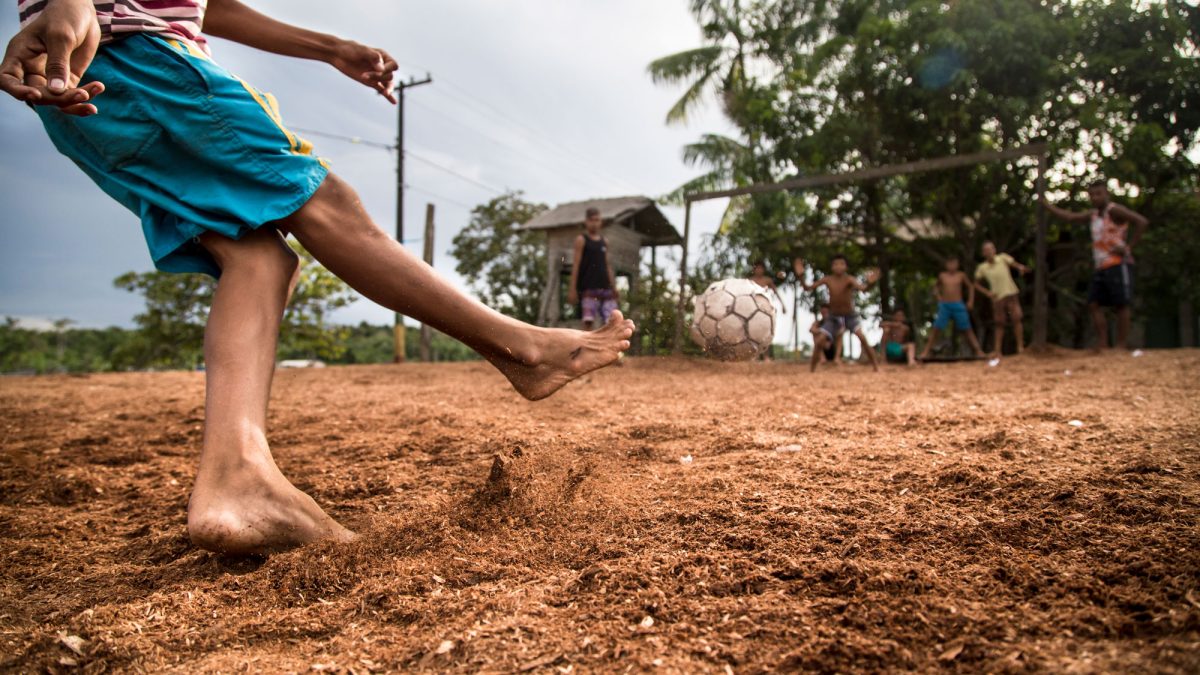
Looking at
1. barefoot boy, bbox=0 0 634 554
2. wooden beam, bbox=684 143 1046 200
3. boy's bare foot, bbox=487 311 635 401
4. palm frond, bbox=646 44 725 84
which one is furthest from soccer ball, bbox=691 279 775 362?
palm frond, bbox=646 44 725 84

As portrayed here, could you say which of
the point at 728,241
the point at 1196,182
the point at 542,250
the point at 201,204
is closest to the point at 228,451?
the point at 201,204

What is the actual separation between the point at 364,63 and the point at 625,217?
13455mm

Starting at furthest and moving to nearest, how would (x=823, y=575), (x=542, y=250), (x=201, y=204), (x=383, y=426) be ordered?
(x=542, y=250), (x=383, y=426), (x=201, y=204), (x=823, y=575)

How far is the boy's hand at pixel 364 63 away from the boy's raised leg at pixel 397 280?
1.94ft

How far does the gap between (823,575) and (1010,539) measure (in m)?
0.39

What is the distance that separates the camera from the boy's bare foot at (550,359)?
5.70ft

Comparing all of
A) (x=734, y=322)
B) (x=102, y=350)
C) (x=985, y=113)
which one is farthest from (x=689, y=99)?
(x=102, y=350)

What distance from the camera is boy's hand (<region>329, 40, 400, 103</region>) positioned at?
1989 millimetres

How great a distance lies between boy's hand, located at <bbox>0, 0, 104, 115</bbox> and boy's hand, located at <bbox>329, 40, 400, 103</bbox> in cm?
76

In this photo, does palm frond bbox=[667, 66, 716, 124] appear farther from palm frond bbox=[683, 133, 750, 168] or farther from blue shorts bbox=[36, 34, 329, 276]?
blue shorts bbox=[36, 34, 329, 276]

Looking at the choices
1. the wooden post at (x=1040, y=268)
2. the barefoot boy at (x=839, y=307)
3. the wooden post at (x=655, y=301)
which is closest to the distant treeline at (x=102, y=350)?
the wooden post at (x=655, y=301)

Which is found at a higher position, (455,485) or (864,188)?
(864,188)

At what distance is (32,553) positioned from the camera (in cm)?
155

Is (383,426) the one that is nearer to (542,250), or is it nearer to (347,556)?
(347,556)
